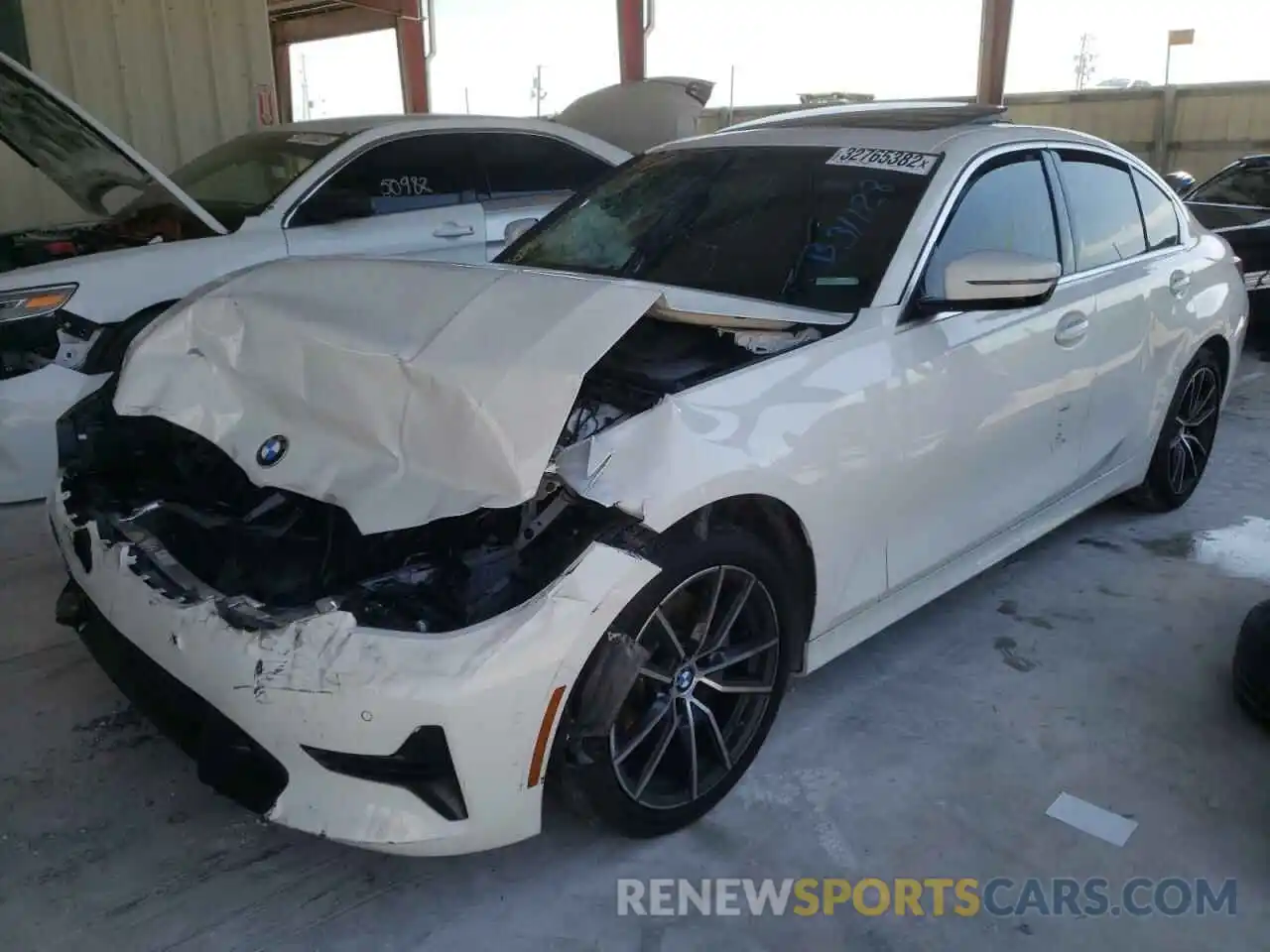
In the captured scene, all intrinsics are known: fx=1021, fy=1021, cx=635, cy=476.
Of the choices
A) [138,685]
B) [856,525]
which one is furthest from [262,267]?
[856,525]

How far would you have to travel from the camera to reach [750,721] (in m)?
2.44

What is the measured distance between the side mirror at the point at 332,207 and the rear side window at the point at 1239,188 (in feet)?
20.1

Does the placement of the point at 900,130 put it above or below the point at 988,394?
above

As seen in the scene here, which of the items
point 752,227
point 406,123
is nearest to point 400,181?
point 406,123

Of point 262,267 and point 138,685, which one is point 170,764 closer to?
point 138,685

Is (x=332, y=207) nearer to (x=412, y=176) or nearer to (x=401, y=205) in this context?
(x=401, y=205)

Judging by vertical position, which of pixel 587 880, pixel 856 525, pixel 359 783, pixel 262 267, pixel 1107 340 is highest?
pixel 262 267

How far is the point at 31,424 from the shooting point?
4.18m

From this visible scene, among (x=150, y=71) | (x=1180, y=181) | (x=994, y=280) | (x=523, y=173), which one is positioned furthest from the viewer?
(x=150, y=71)

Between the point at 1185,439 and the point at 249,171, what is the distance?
4603 mm

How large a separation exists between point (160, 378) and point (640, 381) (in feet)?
3.87

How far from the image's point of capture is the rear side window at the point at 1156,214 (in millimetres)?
3717

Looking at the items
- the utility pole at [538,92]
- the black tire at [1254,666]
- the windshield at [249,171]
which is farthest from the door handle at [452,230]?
the utility pole at [538,92]

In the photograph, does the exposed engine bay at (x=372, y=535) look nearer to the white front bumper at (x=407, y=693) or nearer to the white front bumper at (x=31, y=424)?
the white front bumper at (x=407, y=693)
